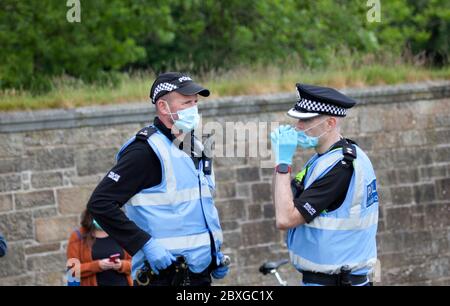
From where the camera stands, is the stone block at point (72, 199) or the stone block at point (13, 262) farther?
the stone block at point (72, 199)

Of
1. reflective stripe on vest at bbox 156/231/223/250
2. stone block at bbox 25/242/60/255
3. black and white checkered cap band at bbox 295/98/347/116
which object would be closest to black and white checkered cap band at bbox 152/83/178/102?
black and white checkered cap band at bbox 295/98/347/116

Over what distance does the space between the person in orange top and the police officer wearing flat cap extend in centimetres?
266

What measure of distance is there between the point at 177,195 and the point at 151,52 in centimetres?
1089

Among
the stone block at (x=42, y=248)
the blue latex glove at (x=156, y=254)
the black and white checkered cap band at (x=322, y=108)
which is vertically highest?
the black and white checkered cap band at (x=322, y=108)

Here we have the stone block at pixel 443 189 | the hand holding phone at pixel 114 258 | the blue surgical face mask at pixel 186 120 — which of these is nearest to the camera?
the blue surgical face mask at pixel 186 120

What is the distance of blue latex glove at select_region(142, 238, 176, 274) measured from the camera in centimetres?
598

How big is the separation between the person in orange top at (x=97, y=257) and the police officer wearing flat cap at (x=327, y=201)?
2656 mm

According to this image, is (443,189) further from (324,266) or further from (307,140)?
(324,266)

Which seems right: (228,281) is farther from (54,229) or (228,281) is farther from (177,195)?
(177,195)

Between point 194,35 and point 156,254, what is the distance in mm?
9630

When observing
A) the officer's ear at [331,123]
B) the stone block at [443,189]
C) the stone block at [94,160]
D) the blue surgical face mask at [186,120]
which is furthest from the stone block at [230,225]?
the officer's ear at [331,123]

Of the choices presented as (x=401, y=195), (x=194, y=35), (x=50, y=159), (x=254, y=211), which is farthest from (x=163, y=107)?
(x=194, y=35)

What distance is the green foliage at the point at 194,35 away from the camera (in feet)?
42.1

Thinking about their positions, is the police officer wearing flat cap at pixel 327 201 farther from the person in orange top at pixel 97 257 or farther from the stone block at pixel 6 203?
the stone block at pixel 6 203
